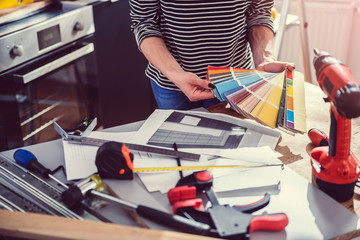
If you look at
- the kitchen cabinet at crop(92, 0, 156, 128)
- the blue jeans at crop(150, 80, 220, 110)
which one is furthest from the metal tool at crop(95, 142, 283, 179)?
the kitchen cabinet at crop(92, 0, 156, 128)

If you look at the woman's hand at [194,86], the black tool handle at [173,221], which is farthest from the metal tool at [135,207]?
the woman's hand at [194,86]

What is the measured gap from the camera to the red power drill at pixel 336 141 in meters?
0.73

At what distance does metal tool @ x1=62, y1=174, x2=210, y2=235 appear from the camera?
2.37 feet

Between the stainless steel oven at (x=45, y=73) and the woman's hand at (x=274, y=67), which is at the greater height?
the woman's hand at (x=274, y=67)

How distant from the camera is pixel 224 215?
0.75 metres

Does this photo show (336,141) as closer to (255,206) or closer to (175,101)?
(255,206)

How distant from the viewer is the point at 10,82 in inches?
66.0

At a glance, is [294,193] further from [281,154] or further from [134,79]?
[134,79]

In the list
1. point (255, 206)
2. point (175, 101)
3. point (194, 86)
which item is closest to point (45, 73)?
point (175, 101)

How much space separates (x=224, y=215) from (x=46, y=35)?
1335mm

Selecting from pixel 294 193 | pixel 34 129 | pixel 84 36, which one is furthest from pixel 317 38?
pixel 294 193

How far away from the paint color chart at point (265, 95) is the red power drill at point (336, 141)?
146 mm

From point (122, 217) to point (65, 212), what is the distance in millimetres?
103

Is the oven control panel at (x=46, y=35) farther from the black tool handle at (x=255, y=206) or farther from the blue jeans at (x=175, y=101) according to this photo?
the black tool handle at (x=255, y=206)
